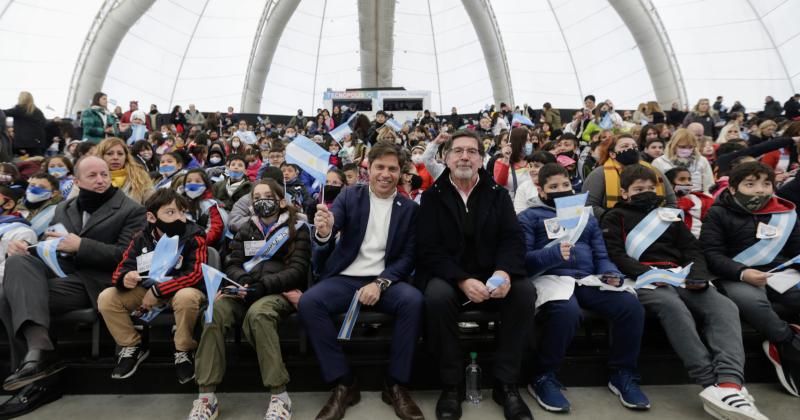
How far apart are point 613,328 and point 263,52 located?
21854 mm

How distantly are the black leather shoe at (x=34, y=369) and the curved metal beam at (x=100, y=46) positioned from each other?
19.2 meters

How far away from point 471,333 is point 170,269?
8.01 feet

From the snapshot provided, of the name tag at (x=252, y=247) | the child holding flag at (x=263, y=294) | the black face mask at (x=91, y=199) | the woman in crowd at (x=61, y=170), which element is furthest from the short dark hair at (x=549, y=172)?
the woman in crowd at (x=61, y=170)

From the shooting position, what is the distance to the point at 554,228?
328 centimetres

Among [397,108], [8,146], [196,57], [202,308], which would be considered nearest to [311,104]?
[196,57]

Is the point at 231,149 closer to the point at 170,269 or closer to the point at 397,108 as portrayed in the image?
the point at 170,269

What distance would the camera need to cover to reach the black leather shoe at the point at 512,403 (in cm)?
278

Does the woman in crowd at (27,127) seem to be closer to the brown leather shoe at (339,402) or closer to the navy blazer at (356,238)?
the navy blazer at (356,238)

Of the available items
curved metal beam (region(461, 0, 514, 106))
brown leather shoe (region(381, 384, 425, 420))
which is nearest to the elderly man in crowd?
brown leather shoe (region(381, 384, 425, 420))

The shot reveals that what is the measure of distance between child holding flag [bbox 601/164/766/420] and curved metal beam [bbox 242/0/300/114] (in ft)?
67.0

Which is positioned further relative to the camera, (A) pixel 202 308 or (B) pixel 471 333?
(B) pixel 471 333

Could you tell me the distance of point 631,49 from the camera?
20.8 m

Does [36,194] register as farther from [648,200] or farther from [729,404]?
[729,404]

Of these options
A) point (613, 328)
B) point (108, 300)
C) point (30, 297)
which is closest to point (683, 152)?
point (613, 328)
